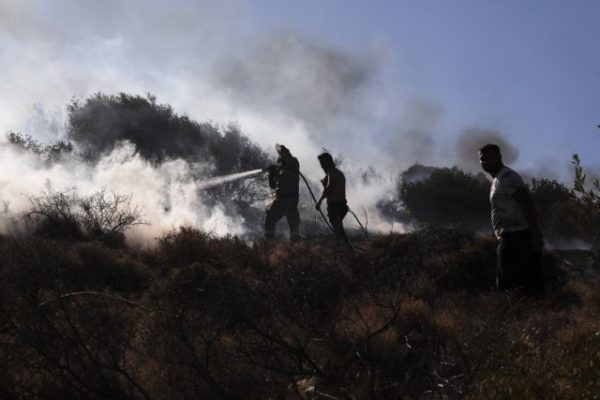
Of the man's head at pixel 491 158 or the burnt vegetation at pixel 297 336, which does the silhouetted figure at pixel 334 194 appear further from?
the man's head at pixel 491 158

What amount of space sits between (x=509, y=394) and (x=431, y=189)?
31.4m

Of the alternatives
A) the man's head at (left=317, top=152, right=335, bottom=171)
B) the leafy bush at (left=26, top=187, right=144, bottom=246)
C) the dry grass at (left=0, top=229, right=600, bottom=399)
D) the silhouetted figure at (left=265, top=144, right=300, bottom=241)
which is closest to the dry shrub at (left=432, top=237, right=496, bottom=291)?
the dry grass at (left=0, top=229, right=600, bottom=399)

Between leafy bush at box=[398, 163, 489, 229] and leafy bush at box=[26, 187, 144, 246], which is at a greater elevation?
leafy bush at box=[398, 163, 489, 229]

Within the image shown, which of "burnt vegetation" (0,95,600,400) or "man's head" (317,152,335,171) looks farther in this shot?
"man's head" (317,152,335,171)

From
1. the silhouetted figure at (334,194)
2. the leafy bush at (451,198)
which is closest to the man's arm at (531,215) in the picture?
the silhouetted figure at (334,194)

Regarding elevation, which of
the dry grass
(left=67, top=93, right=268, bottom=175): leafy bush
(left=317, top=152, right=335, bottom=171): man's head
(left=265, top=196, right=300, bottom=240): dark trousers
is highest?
(left=67, top=93, right=268, bottom=175): leafy bush

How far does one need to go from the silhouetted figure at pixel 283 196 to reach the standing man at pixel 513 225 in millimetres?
5287

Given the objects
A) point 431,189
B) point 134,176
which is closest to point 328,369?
point 134,176

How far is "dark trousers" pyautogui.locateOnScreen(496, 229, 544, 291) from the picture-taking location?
6.46m

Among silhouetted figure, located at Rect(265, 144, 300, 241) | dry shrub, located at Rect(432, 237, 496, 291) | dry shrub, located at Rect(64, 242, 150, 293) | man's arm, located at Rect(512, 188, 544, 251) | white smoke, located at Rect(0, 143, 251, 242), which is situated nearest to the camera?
man's arm, located at Rect(512, 188, 544, 251)

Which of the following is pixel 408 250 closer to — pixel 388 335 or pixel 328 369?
pixel 388 335

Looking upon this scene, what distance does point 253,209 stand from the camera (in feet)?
95.6

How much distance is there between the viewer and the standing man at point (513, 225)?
6395 mm

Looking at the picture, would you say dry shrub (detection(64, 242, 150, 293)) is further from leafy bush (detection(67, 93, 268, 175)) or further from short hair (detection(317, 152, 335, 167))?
leafy bush (detection(67, 93, 268, 175))
